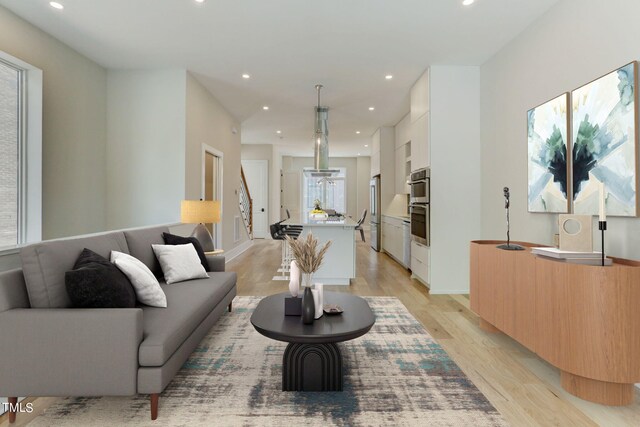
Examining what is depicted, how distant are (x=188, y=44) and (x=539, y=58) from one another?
367 cm

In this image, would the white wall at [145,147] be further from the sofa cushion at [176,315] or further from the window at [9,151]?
the sofa cushion at [176,315]

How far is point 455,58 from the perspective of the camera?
4.29 metres

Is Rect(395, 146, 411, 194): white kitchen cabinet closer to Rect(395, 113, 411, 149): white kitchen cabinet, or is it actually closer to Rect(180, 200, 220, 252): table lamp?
Rect(395, 113, 411, 149): white kitchen cabinet

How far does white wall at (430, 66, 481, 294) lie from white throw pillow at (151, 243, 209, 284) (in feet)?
9.70

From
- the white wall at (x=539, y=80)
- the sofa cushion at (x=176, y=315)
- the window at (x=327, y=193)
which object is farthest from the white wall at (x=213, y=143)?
the window at (x=327, y=193)

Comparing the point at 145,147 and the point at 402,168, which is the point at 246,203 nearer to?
the point at 402,168

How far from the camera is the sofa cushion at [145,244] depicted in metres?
2.86

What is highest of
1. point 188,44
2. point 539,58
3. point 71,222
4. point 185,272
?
point 188,44

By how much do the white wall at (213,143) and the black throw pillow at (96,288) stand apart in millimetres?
2917

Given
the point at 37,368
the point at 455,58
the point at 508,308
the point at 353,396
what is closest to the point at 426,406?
the point at 353,396

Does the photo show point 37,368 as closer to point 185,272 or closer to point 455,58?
point 185,272

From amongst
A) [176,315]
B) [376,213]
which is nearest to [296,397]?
[176,315]

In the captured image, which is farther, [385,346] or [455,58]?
[455,58]

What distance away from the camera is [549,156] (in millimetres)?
3059
